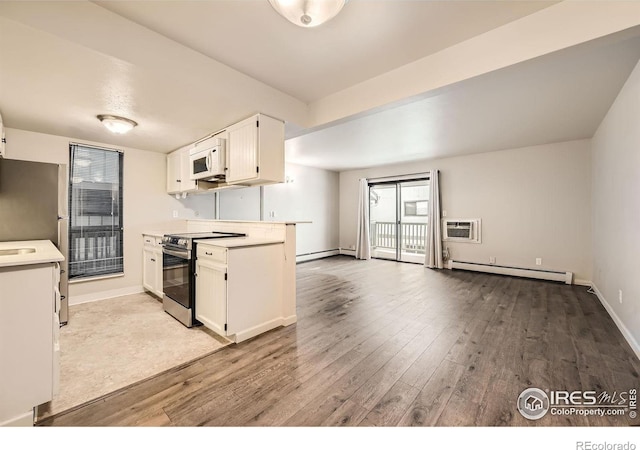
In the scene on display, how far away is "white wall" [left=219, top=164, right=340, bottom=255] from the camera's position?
535 cm

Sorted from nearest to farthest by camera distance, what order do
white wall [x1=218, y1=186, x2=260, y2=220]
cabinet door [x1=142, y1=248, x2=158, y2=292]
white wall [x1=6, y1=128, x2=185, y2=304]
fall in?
white wall [x1=6, y1=128, x2=185, y2=304], cabinet door [x1=142, y1=248, x2=158, y2=292], white wall [x1=218, y1=186, x2=260, y2=220]

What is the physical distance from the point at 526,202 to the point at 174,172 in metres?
6.24

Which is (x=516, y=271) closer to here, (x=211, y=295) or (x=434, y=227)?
(x=434, y=227)

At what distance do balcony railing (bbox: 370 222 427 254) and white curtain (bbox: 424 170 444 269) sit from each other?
→ 718 millimetres

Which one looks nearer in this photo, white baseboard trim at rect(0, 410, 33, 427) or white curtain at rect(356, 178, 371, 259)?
white baseboard trim at rect(0, 410, 33, 427)

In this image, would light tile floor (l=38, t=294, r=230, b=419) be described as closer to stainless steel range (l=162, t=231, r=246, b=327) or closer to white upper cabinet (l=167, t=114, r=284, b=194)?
stainless steel range (l=162, t=231, r=246, b=327)

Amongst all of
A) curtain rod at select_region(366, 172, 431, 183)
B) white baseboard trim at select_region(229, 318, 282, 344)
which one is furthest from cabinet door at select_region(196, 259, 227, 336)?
curtain rod at select_region(366, 172, 431, 183)

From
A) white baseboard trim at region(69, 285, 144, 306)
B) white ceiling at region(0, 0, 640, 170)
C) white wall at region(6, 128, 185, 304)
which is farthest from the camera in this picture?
white baseboard trim at region(69, 285, 144, 306)

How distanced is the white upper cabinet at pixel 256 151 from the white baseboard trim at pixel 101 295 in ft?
8.18

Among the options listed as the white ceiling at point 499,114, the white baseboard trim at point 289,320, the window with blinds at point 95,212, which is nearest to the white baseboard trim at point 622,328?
the white ceiling at point 499,114

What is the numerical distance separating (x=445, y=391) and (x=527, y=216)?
457 cm

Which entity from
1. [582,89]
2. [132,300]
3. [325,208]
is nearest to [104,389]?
[132,300]

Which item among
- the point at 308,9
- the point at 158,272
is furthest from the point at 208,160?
the point at 308,9
